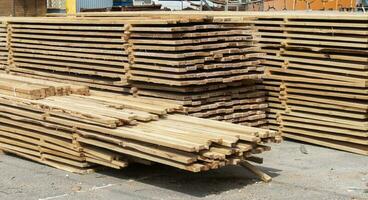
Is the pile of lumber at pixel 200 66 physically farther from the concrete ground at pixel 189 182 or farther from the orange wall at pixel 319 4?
the orange wall at pixel 319 4

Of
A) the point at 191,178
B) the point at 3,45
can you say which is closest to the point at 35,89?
the point at 191,178

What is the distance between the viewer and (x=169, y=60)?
9.43 metres

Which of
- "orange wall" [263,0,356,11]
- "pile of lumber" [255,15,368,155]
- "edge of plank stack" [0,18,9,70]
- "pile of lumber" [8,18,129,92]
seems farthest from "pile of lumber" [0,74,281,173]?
"orange wall" [263,0,356,11]

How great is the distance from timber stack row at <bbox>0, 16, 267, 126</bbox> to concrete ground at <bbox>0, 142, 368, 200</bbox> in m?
1.31

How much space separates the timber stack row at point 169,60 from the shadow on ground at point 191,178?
4.11 ft

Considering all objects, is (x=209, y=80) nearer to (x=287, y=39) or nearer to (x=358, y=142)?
(x=287, y=39)

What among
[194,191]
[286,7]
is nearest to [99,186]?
[194,191]

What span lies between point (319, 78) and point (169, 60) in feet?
8.56

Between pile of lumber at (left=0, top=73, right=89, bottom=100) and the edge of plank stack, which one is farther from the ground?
the edge of plank stack

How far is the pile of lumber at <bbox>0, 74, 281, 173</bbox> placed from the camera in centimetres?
747

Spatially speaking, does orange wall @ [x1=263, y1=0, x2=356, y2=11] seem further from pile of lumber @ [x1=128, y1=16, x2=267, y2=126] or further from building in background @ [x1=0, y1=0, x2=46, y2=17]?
pile of lumber @ [x1=128, y1=16, x2=267, y2=126]

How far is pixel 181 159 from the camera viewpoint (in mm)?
7320

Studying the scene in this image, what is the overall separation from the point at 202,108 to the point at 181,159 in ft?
8.23

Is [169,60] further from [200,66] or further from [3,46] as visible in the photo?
[3,46]
